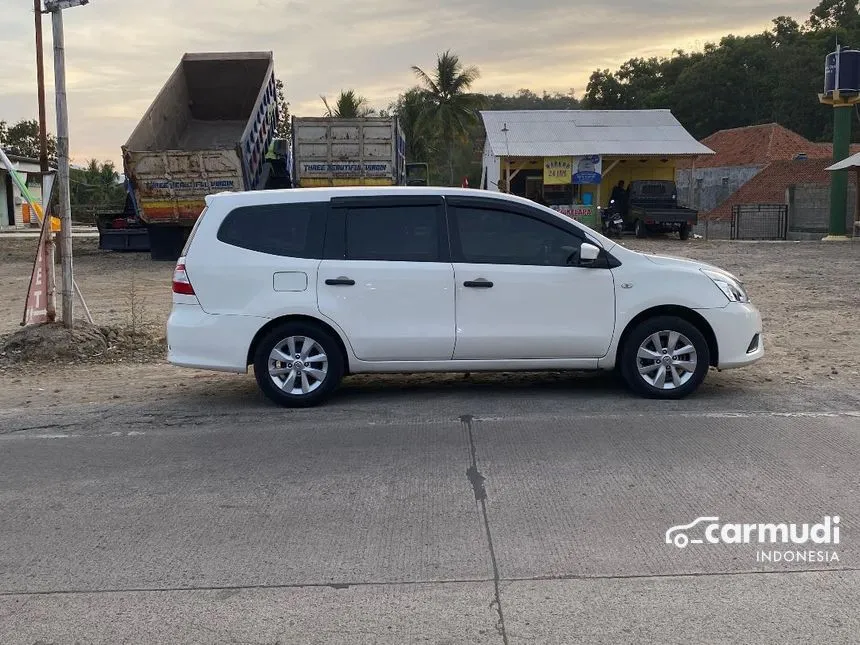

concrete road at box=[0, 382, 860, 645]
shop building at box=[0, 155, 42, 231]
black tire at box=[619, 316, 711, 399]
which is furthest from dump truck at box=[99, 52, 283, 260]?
shop building at box=[0, 155, 42, 231]

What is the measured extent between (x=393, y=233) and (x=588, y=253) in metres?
1.67

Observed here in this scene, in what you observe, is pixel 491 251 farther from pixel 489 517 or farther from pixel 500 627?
pixel 500 627

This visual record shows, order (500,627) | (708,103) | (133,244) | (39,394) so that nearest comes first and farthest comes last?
(500,627), (39,394), (133,244), (708,103)

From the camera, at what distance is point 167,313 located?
13398 millimetres

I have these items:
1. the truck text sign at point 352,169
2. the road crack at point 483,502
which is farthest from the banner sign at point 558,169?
the road crack at point 483,502

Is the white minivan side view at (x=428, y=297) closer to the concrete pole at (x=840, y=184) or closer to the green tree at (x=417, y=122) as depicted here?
the concrete pole at (x=840, y=184)

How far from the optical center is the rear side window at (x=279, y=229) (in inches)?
301

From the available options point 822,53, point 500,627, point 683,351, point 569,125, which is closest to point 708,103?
point 822,53

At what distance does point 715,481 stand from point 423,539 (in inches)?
76.9

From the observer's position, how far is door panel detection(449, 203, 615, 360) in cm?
758

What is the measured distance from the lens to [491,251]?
25.3 feet

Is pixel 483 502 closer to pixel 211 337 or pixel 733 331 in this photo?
pixel 211 337

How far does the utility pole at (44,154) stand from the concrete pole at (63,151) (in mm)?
297

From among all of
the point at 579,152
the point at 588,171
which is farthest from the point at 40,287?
the point at 588,171
